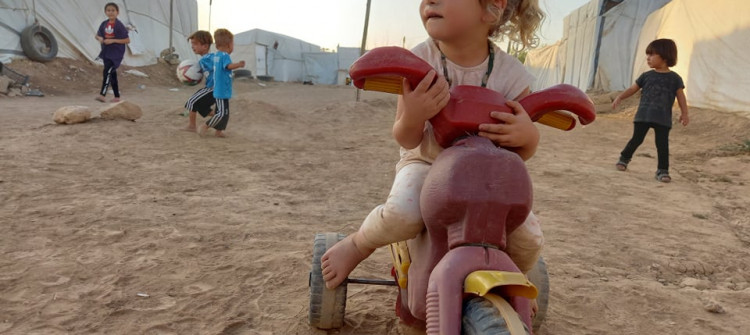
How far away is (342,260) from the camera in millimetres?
1886

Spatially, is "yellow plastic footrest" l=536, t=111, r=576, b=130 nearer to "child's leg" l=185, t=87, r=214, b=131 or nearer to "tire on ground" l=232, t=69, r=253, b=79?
"child's leg" l=185, t=87, r=214, b=131

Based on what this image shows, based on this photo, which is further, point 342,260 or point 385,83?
point 342,260

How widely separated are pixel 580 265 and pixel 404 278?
1566 millimetres

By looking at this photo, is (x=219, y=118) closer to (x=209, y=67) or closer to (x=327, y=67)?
(x=209, y=67)

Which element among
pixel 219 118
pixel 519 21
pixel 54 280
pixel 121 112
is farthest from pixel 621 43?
pixel 54 280

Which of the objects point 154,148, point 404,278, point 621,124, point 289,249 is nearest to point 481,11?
point 404,278

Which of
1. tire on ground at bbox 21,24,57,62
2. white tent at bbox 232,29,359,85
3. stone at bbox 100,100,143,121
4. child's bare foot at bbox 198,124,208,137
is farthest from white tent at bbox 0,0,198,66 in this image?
white tent at bbox 232,29,359,85

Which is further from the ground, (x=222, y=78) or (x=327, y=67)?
(x=327, y=67)

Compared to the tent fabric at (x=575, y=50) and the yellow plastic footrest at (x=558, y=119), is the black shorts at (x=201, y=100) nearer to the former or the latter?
the yellow plastic footrest at (x=558, y=119)

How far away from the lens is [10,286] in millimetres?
2182

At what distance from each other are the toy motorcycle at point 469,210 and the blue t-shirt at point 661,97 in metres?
4.96

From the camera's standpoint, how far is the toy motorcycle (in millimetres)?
1245

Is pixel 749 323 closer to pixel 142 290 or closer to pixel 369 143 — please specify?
pixel 142 290

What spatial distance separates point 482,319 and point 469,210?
0.90 feet
